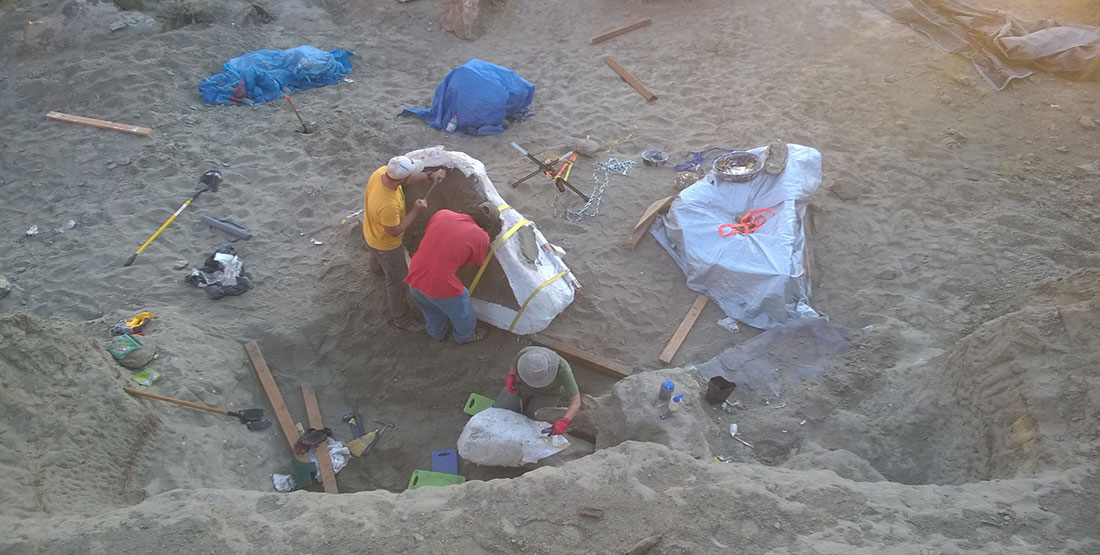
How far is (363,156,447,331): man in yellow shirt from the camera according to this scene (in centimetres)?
521

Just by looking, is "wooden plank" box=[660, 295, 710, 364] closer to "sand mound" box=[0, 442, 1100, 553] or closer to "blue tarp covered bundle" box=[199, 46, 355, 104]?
"sand mound" box=[0, 442, 1100, 553]

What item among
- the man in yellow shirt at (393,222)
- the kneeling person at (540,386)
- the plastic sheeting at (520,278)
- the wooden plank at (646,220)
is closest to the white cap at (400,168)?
the man in yellow shirt at (393,222)

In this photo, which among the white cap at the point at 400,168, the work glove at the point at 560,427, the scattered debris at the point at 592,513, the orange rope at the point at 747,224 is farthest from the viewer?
the orange rope at the point at 747,224

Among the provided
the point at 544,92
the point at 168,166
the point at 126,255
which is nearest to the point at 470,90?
the point at 544,92

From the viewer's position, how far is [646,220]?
6598 millimetres

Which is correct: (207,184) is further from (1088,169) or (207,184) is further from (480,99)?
(1088,169)

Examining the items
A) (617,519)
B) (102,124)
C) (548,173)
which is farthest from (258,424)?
(102,124)

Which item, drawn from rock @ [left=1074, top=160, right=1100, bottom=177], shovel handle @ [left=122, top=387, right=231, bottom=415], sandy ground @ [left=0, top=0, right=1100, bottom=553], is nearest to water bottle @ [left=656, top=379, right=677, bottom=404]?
sandy ground @ [left=0, top=0, right=1100, bottom=553]

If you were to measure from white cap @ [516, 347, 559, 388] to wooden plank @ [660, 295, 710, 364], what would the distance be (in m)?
1.43

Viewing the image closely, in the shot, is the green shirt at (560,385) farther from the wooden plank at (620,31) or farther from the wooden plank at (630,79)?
the wooden plank at (620,31)

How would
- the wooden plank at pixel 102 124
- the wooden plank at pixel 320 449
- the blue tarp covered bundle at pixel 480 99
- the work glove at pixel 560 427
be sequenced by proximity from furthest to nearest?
the blue tarp covered bundle at pixel 480 99 → the wooden plank at pixel 102 124 → the wooden plank at pixel 320 449 → the work glove at pixel 560 427

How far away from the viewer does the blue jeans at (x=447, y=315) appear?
204 inches

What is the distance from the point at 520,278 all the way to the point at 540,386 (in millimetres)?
1167

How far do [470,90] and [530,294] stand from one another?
397 centimetres
